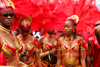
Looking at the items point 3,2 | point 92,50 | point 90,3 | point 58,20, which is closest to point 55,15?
point 58,20

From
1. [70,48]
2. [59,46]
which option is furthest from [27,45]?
[70,48]

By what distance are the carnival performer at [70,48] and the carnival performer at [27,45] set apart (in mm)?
760

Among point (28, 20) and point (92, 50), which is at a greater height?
point (28, 20)

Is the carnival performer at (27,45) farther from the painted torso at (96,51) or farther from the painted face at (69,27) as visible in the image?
the painted torso at (96,51)

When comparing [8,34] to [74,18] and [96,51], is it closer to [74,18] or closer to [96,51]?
[74,18]

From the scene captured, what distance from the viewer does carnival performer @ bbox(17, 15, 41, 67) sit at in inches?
153

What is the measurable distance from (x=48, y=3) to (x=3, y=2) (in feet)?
4.26

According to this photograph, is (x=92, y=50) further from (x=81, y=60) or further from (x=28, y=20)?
(x=28, y=20)

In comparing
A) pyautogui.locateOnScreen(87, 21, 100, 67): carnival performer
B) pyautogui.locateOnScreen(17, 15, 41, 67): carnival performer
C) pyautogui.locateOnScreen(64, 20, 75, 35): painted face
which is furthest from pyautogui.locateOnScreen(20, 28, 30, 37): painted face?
pyautogui.locateOnScreen(87, 21, 100, 67): carnival performer

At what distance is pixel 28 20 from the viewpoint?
12.7ft

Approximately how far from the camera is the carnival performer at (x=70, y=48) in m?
3.71

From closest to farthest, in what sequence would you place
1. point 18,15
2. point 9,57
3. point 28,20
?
point 9,57, point 18,15, point 28,20

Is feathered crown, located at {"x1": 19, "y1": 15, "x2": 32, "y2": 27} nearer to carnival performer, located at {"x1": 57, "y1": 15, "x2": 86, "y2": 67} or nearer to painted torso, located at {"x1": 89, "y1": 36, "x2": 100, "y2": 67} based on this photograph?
carnival performer, located at {"x1": 57, "y1": 15, "x2": 86, "y2": 67}

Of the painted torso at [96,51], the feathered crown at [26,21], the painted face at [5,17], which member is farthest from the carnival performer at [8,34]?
the painted torso at [96,51]
